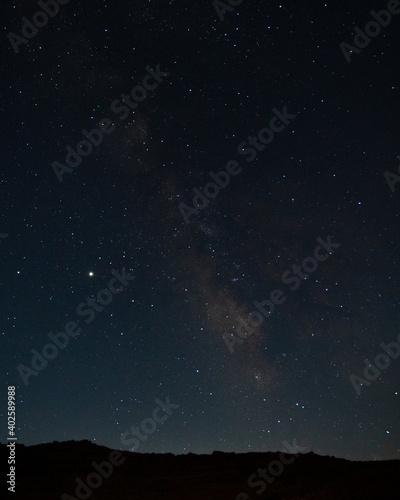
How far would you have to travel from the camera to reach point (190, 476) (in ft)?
44.6

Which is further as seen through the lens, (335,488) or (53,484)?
(53,484)

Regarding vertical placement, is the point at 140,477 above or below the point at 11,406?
below

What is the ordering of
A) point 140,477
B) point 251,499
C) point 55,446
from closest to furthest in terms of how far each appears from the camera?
point 251,499 → point 140,477 → point 55,446

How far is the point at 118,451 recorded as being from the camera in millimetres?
16734

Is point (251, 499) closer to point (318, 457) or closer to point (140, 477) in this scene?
point (140, 477)

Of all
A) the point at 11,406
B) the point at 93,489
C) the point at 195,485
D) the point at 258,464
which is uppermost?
the point at 11,406

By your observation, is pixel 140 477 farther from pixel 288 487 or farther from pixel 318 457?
pixel 318 457

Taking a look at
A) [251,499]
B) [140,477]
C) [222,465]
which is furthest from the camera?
[222,465]

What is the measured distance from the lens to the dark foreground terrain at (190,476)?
36.8 feet

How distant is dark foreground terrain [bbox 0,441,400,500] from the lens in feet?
36.8

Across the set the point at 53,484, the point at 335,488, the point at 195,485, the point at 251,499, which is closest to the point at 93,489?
the point at 53,484

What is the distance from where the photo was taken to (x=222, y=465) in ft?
49.6

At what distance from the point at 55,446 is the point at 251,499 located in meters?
9.11

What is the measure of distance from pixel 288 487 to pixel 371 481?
227 cm
